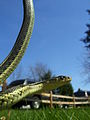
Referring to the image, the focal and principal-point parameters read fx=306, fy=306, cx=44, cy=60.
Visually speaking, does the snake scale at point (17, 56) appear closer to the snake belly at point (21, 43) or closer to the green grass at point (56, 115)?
the snake belly at point (21, 43)

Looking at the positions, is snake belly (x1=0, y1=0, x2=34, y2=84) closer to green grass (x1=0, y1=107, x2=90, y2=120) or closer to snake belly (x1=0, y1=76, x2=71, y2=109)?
snake belly (x1=0, y1=76, x2=71, y2=109)

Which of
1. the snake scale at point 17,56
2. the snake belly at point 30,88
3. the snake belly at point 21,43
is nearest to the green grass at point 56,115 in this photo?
the snake belly at point 30,88

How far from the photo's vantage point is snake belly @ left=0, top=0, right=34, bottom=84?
1418 millimetres

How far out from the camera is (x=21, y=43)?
1.46m

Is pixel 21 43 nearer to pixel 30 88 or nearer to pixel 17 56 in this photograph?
pixel 17 56

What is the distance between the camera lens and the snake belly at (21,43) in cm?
142

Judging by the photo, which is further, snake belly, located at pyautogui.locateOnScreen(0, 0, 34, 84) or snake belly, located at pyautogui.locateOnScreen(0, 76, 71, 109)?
snake belly, located at pyautogui.locateOnScreen(0, 76, 71, 109)

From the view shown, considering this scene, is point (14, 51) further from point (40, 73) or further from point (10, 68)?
point (40, 73)

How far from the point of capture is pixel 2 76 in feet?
4.47

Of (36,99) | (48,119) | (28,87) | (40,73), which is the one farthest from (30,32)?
(40,73)

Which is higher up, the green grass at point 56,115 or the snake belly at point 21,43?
the snake belly at point 21,43

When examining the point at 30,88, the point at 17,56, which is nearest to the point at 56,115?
the point at 30,88

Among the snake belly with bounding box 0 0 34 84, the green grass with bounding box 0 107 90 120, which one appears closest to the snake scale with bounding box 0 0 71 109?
the snake belly with bounding box 0 0 34 84

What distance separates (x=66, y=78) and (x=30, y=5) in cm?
45
